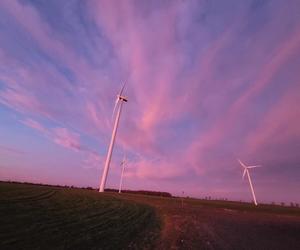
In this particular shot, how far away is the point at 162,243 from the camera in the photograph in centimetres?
2045

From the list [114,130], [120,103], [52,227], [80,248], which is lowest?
[80,248]

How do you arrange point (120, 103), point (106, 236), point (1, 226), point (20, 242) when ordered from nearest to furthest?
point (20, 242) → point (1, 226) → point (106, 236) → point (120, 103)

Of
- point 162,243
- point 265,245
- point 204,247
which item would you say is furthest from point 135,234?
point 265,245

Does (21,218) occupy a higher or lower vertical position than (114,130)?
lower

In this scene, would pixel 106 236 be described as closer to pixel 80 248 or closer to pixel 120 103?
pixel 80 248

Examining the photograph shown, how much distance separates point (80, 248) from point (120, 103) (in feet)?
312

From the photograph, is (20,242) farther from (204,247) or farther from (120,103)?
(120,103)

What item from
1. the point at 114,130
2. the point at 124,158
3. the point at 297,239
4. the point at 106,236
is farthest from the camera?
the point at 124,158

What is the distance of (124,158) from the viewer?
141375 mm

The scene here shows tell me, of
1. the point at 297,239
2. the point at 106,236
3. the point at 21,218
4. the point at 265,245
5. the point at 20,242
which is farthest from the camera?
the point at 297,239

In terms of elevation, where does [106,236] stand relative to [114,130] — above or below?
below

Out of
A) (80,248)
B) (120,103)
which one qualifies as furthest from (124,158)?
(80,248)

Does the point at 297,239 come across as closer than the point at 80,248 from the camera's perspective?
No

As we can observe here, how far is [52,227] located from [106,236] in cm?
427
